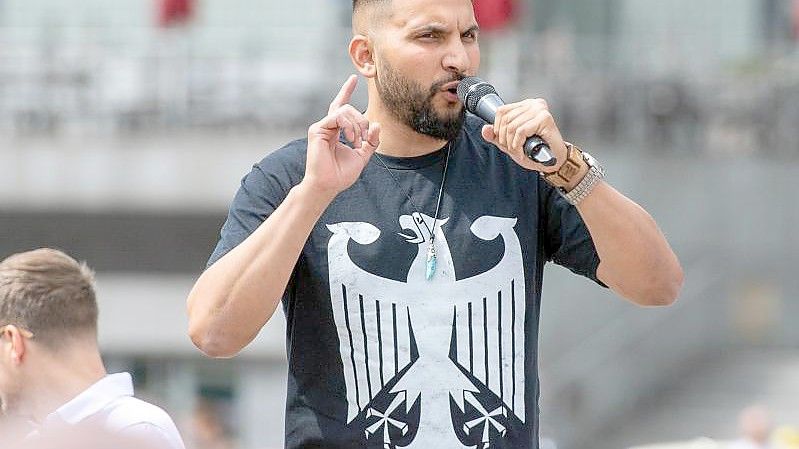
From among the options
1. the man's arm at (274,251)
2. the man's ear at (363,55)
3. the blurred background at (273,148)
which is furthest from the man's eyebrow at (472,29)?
the blurred background at (273,148)

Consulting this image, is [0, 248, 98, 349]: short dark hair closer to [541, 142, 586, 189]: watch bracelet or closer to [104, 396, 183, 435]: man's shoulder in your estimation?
[104, 396, 183, 435]: man's shoulder

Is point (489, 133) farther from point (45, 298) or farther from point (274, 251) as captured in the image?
point (45, 298)

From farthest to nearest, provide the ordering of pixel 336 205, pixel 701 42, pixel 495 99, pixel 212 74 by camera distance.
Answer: pixel 701 42
pixel 212 74
pixel 336 205
pixel 495 99

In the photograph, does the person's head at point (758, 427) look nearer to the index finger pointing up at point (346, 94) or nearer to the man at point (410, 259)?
the man at point (410, 259)

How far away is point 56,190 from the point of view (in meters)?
18.6

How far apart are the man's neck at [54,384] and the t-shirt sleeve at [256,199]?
16.9 inches

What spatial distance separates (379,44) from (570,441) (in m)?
12.1

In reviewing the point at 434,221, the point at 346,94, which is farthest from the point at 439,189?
the point at 346,94

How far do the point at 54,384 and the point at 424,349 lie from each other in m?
0.87

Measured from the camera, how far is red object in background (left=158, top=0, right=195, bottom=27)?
1830cm

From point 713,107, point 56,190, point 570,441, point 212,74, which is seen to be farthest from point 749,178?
point 56,190

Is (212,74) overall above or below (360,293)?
below

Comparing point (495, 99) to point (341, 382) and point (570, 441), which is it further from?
point (570, 441)

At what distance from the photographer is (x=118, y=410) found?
3.68 meters
